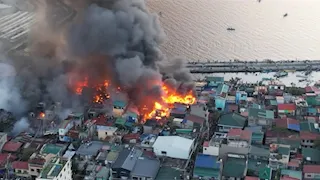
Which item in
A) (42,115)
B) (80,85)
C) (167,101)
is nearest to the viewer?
(42,115)

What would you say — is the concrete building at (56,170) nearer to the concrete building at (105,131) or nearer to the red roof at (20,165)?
the red roof at (20,165)

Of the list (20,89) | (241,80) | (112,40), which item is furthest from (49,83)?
(241,80)

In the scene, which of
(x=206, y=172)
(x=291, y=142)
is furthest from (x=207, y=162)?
(x=291, y=142)

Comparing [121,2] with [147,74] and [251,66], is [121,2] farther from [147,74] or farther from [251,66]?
[251,66]

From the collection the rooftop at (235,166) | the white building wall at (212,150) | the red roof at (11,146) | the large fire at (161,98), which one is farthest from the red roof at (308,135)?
the red roof at (11,146)

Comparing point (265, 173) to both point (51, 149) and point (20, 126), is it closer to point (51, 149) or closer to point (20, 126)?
point (51, 149)
